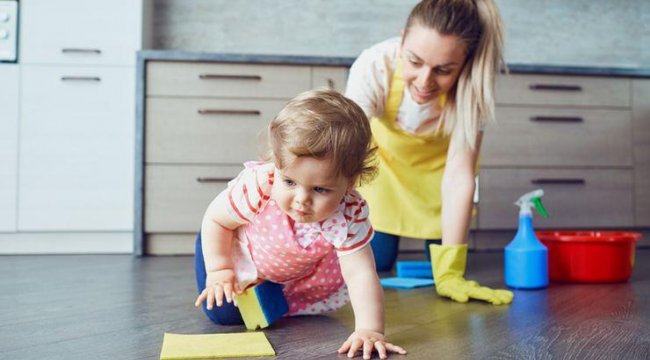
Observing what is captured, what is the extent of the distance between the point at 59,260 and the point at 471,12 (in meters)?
1.78

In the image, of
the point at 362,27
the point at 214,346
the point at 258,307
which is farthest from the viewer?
the point at 362,27

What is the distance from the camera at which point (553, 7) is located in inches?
132

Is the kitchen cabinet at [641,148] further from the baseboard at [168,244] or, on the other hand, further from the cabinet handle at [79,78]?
the cabinet handle at [79,78]

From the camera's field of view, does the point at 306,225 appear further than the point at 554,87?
No

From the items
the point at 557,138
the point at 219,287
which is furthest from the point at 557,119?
the point at 219,287

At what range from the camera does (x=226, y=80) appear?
8.80 feet

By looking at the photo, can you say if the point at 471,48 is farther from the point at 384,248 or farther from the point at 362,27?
the point at 362,27

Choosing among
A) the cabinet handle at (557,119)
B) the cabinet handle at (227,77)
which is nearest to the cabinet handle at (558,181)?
the cabinet handle at (557,119)

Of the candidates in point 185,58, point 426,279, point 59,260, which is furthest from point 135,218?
point 426,279

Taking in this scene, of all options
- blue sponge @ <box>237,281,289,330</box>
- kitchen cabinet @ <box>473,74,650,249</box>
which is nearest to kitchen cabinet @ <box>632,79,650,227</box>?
kitchen cabinet @ <box>473,74,650,249</box>

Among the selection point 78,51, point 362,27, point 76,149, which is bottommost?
point 76,149

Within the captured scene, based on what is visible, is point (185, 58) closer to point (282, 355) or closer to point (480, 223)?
point (480, 223)

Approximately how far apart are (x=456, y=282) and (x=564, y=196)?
1529 mm

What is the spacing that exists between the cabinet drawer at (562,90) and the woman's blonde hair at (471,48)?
1251mm
